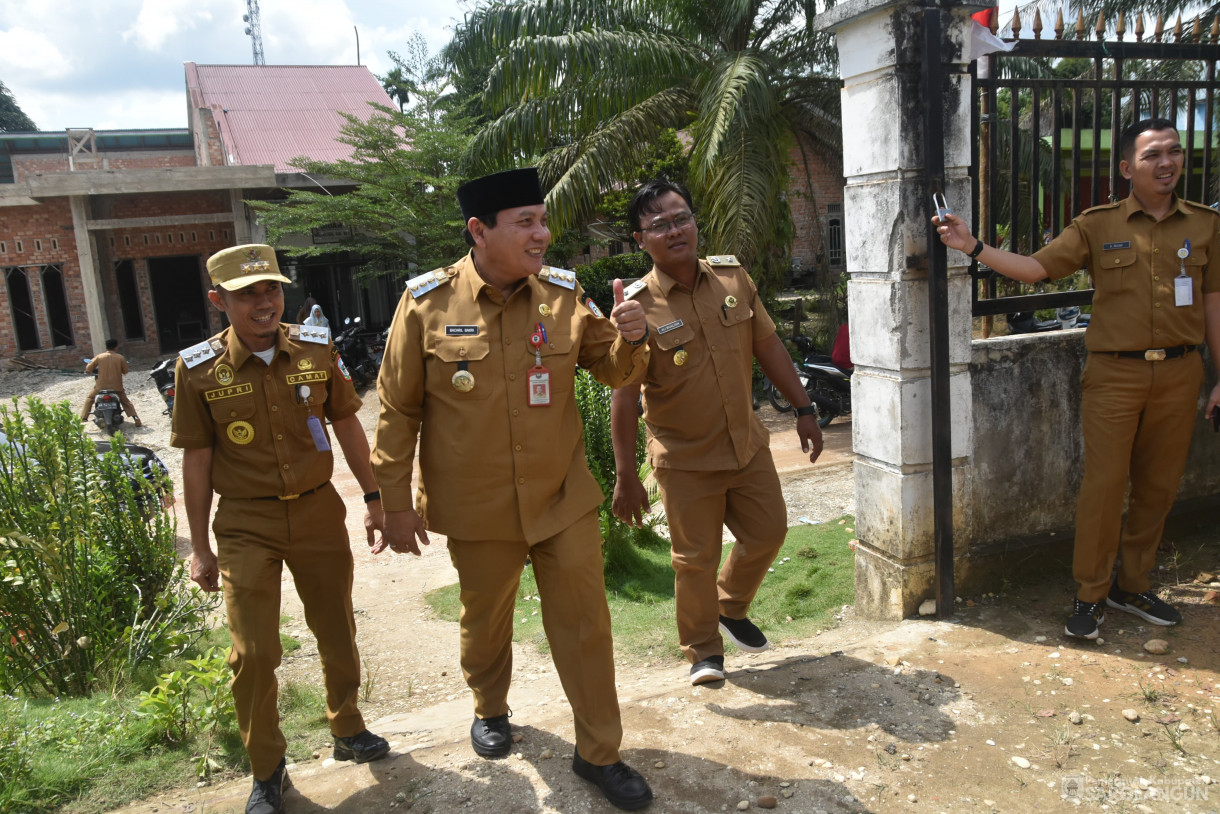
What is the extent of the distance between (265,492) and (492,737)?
112 centimetres

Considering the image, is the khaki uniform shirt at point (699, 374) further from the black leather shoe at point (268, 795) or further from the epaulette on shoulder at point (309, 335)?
the black leather shoe at point (268, 795)

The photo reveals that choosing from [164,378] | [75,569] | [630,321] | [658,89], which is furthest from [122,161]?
[630,321]

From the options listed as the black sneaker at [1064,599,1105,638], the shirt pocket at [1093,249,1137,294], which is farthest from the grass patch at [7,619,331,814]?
the shirt pocket at [1093,249,1137,294]

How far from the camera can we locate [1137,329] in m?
3.61

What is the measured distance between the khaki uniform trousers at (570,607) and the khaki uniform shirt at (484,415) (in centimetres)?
8

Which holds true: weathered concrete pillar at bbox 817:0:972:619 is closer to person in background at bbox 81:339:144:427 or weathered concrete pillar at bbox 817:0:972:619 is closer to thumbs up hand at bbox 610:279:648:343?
thumbs up hand at bbox 610:279:648:343

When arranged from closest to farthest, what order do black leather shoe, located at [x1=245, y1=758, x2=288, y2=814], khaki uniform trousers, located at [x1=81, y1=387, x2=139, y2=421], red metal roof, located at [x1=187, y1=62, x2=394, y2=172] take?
black leather shoe, located at [x1=245, y1=758, x2=288, y2=814] → khaki uniform trousers, located at [x1=81, y1=387, x2=139, y2=421] → red metal roof, located at [x1=187, y1=62, x2=394, y2=172]

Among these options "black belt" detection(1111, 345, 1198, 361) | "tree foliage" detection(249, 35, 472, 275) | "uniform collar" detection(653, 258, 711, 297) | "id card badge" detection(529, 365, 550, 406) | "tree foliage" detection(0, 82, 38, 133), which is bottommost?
"black belt" detection(1111, 345, 1198, 361)

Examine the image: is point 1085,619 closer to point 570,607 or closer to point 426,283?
point 570,607

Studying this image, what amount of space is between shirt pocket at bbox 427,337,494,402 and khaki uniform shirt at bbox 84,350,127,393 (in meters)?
12.4

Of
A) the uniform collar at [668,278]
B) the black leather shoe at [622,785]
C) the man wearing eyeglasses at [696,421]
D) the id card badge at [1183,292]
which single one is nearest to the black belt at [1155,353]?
the id card badge at [1183,292]

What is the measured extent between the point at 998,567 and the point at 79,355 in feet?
64.6

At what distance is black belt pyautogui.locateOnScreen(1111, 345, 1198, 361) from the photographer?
360 centimetres

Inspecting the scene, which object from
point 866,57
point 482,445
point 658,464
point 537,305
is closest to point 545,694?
point 658,464
